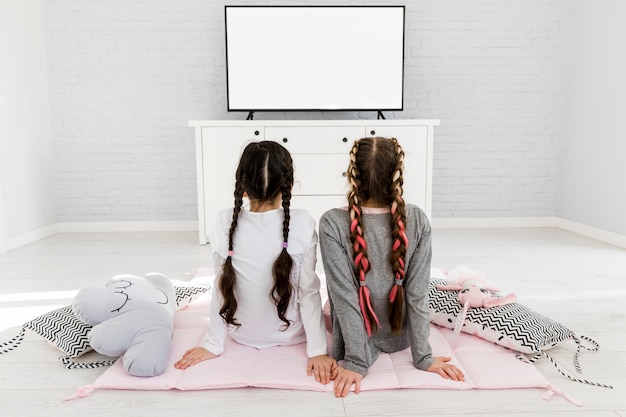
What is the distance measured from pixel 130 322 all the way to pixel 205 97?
265 centimetres

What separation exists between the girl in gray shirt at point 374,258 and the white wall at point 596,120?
8.37 feet

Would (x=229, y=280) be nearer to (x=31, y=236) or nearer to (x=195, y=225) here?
(x=195, y=225)

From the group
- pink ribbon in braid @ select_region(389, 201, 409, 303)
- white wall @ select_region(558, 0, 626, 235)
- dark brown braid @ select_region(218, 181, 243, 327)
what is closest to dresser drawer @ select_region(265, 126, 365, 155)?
white wall @ select_region(558, 0, 626, 235)

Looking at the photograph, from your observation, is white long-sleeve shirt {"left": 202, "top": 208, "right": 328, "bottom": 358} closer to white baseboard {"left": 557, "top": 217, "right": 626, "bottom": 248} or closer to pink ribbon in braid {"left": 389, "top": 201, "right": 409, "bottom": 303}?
pink ribbon in braid {"left": 389, "top": 201, "right": 409, "bottom": 303}

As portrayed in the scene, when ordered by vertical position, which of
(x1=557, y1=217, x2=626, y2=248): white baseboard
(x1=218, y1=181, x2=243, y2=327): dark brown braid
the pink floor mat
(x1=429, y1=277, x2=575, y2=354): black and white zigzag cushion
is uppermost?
(x1=218, y1=181, x2=243, y2=327): dark brown braid

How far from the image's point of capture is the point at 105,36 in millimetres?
3854

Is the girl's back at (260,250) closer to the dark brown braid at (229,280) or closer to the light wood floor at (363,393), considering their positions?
the dark brown braid at (229,280)

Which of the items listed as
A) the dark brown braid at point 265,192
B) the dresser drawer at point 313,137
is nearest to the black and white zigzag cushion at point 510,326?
the dark brown braid at point 265,192

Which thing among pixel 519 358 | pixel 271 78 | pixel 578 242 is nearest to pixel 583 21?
pixel 578 242

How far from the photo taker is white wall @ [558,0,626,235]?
3445mm

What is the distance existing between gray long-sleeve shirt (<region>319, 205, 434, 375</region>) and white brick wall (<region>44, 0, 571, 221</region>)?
2605 mm

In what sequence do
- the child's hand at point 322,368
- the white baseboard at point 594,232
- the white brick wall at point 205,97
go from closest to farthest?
1. the child's hand at point 322,368
2. the white baseboard at point 594,232
3. the white brick wall at point 205,97

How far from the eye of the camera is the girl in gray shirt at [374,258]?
1437mm

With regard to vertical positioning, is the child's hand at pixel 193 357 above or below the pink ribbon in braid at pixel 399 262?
below
